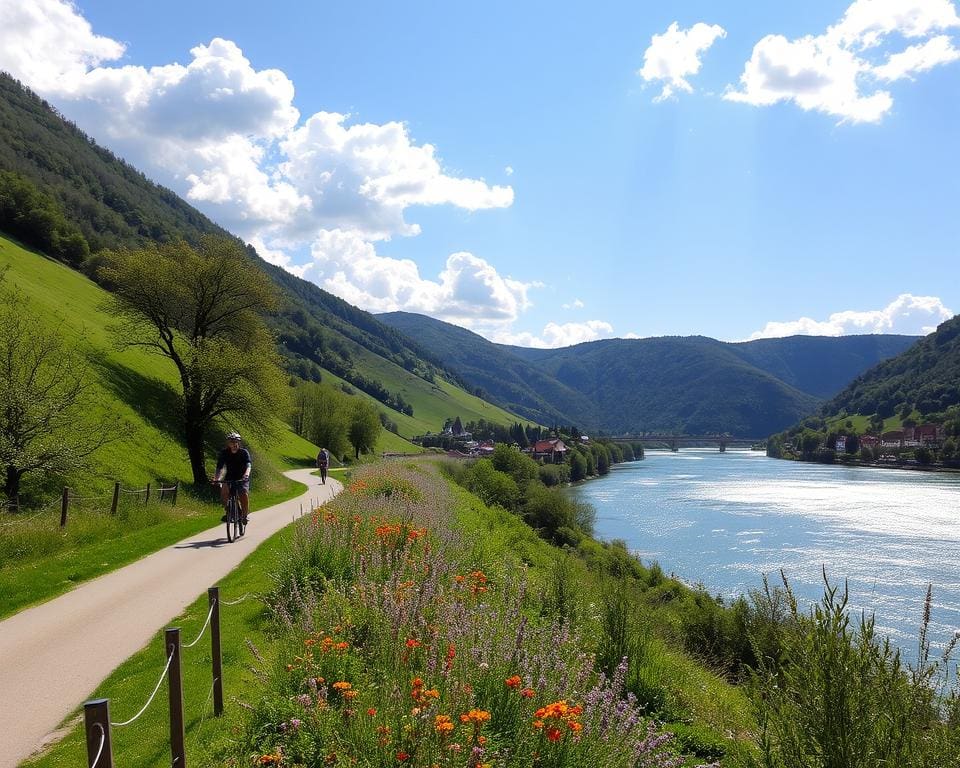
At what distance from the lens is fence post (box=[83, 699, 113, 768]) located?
3.24m

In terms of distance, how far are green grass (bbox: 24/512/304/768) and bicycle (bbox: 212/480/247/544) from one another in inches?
238

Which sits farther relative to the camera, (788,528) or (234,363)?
(788,528)

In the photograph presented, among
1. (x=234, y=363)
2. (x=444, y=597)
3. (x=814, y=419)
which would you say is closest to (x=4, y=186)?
(x=234, y=363)

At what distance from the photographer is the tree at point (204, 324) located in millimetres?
29016

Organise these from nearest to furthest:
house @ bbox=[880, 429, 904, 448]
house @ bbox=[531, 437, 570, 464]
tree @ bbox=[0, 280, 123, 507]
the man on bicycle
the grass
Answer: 1. the grass
2. the man on bicycle
3. tree @ bbox=[0, 280, 123, 507]
4. house @ bbox=[531, 437, 570, 464]
5. house @ bbox=[880, 429, 904, 448]

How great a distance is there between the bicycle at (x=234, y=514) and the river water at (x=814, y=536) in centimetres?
1487

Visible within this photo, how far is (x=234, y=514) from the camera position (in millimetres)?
16016

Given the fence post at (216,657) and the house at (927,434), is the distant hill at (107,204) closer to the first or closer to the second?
the fence post at (216,657)

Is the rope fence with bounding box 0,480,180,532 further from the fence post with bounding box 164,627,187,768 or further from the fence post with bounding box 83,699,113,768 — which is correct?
the fence post with bounding box 83,699,113,768

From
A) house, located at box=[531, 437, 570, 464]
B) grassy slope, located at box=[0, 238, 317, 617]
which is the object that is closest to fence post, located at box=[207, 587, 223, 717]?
grassy slope, located at box=[0, 238, 317, 617]

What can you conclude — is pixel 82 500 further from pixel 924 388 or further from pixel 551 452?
pixel 924 388

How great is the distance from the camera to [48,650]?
7.78 metres

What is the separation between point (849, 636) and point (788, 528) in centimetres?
5512

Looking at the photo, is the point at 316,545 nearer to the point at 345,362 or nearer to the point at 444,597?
the point at 444,597
